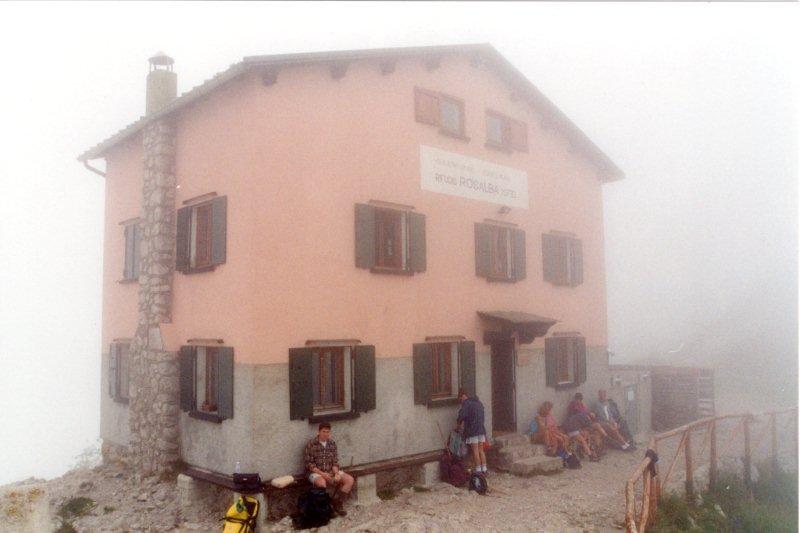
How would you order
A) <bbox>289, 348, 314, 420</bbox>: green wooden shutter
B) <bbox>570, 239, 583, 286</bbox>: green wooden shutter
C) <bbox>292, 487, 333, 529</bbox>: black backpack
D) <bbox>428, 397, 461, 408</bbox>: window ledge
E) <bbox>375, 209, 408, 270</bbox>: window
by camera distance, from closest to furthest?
<bbox>292, 487, 333, 529</bbox>: black backpack < <bbox>289, 348, 314, 420</bbox>: green wooden shutter < <bbox>375, 209, 408, 270</bbox>: window < <bbox>428, 397, 461, 408</bbox>: window ledge < <bbox>570, 239, 583, 286</bbox>: green wooden shutter

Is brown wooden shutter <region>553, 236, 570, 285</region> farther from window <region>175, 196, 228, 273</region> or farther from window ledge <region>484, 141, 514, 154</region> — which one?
window <region>175, 196, 228, 273</region>

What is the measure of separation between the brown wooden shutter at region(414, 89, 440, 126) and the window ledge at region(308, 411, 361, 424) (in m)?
5.71

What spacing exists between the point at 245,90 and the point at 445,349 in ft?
20.1

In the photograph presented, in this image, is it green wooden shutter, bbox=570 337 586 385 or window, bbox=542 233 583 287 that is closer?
window, bbox=542 233 583 287

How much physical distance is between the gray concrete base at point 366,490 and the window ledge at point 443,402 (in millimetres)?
1948

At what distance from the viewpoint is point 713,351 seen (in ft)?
90.9

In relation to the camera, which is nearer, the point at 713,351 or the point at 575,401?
the point at 575,401

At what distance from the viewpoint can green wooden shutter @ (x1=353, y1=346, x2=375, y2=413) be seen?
1091cm

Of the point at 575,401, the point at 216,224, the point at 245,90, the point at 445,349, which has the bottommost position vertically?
the point at 575,401

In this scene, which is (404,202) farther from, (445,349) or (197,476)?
(197,476)

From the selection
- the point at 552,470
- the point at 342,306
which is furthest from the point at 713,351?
the point at 342,306

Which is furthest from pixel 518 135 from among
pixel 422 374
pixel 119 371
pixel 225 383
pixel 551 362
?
pixel 119 371

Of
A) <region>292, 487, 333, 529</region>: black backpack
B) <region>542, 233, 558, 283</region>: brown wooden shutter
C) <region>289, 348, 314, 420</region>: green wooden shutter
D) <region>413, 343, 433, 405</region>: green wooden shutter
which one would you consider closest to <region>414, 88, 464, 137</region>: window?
<region>542, 233, 558, 283</region>: brown wooden shutter

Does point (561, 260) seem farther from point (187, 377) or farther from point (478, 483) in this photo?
point (187, 377)
